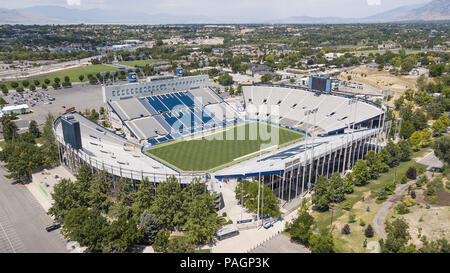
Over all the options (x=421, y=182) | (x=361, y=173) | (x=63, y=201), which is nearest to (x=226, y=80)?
(x=361, y=173)

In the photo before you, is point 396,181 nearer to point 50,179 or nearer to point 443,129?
point 443,129

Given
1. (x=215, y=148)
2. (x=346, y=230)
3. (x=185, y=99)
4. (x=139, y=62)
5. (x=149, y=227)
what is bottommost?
(x=346, y=230)

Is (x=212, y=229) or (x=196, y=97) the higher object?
(x=196, y=97)

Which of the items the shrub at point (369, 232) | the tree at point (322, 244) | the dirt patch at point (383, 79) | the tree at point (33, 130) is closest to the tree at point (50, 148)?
the tree at point (33, 130)

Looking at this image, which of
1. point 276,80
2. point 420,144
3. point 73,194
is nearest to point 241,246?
point 73,194

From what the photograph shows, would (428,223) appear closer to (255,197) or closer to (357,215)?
(357,215)

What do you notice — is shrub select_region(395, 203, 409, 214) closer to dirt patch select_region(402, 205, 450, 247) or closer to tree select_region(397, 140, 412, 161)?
dirt patch select_region(402, 205, 450, 247)
